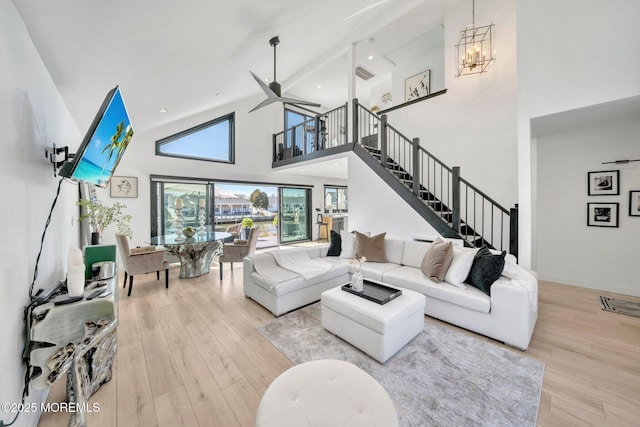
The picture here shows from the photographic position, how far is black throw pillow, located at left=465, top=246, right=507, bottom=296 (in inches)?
94.8

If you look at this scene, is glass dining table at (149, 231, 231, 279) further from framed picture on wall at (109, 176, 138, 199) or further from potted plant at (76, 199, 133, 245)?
framed picture on wall at (109, 176, 138, 199)

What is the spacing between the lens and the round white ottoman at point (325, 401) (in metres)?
1.04

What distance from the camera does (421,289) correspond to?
2.79 m

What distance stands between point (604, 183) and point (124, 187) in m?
8.30

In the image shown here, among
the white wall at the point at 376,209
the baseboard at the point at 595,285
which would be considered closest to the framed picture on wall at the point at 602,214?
the baseboard at the point at 595,285

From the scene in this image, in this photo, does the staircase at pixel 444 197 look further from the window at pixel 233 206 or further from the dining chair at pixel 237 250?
the window at pixel 233 206

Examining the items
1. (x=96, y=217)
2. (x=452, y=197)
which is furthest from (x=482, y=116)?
(x=96, y=217)

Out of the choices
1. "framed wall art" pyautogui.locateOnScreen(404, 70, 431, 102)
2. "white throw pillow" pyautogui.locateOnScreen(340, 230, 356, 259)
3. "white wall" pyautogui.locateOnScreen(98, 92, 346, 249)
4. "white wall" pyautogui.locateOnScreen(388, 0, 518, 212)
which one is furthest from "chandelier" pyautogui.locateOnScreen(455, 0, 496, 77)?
"white wall" pyautogui.locateOnScreen(98, 92, 346, 249)

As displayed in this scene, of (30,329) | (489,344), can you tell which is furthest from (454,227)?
(30,329)

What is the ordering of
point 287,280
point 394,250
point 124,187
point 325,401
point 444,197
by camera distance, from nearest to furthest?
point 325,401 < point 287,280 < point 394,250 < point 444,197 < point 124,187

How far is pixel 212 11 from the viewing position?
2031mm

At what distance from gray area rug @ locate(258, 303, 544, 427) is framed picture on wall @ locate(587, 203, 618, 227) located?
10.2ft

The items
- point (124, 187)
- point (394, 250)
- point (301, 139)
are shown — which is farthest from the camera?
point (301, 139)

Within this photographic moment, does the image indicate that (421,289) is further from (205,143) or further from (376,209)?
(205,143)
